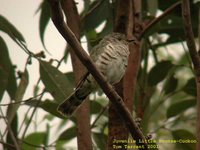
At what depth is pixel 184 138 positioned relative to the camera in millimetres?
2828

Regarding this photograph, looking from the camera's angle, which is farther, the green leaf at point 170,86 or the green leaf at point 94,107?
the green leaf at point 170,86

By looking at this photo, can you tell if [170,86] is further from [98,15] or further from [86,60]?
[86,60]

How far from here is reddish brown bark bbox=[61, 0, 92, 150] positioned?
2252 mm

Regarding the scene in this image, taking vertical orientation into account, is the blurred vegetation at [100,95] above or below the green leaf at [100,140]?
above

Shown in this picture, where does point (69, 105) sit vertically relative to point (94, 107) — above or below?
below

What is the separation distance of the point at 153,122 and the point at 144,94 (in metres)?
1.44

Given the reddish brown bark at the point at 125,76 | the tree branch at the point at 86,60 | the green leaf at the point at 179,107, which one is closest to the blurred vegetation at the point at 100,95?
the green leaf at the point at 179,107

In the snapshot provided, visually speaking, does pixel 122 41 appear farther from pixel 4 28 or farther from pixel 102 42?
pixel 4 28

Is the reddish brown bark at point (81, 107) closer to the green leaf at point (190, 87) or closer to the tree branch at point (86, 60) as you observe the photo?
the tree branch at point (86, 60)

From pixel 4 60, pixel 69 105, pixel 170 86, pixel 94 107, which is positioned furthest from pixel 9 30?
pixel 170 86

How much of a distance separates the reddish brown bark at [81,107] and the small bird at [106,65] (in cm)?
8

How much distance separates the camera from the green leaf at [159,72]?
3.12m

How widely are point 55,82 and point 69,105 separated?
0.14 metres

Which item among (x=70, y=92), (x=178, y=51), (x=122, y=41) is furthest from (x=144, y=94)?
(x=178, y=51)
